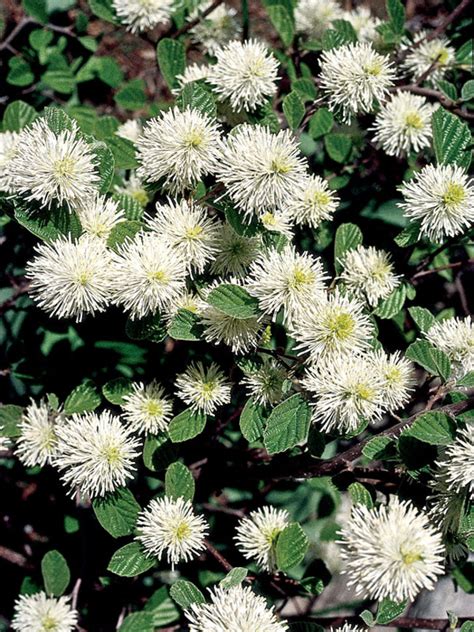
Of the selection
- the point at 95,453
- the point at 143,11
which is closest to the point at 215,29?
the point at 143,11

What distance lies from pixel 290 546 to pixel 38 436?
1.53ft

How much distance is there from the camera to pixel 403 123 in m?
1.24

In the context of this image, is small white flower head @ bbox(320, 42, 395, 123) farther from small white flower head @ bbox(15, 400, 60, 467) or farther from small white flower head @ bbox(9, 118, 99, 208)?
small white flower head @ bbox(15, 400, 60, 467)

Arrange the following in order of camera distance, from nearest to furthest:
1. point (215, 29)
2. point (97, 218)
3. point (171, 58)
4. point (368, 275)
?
point (97, 218), point (368, 275), point (171, 58), point (215, 29)

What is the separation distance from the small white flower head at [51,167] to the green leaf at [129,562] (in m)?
0.54

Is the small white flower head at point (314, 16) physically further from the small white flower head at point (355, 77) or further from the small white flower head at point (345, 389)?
the small white flower head at point (345, 389)

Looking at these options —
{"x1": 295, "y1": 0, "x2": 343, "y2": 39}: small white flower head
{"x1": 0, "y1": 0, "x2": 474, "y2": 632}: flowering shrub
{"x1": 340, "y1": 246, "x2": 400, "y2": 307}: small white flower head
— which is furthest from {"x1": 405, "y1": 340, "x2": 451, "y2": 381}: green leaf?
{"x1": 295, "y1": 0, "x2": 343, "y2": 39}: small white flower head

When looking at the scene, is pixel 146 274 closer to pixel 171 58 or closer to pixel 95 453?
pixel 95 453

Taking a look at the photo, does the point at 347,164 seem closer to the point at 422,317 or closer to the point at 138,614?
the point at 422,317

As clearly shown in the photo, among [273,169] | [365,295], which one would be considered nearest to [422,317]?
[365,295]

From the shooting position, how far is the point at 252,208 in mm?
959

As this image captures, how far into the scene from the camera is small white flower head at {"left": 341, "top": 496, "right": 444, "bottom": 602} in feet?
2.70

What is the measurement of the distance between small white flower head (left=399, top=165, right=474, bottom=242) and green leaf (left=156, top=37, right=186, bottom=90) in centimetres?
54

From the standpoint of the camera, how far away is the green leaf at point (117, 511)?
3.58 feet
